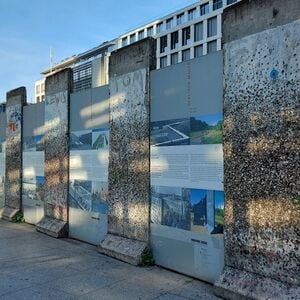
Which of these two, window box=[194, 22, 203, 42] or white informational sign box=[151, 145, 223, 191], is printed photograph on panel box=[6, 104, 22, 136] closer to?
white informational sign box=[151, 145, 223, 191]

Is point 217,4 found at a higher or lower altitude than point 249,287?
higher

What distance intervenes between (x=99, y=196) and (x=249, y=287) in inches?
169

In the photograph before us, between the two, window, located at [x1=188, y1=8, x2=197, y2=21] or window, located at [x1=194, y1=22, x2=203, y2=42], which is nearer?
window, located at [x1=194, y1=22, x2=203, y2=42]

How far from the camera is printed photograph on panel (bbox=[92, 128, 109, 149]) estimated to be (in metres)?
8.59

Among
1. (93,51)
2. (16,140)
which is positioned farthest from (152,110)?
(93,51)

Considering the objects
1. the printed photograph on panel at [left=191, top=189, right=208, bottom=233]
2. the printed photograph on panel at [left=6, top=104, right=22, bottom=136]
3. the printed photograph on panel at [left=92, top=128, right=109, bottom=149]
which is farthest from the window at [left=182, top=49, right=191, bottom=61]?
the printed photograph on panel at [left=191, top=189, right=208, bottom=233]

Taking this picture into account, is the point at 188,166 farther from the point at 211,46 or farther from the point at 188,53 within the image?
the point at 188,53

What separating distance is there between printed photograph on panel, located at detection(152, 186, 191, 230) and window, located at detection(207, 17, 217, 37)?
51.4 metres

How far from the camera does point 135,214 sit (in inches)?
299

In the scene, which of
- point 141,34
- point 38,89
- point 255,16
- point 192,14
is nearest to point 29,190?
point 255,16

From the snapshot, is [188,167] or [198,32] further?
[198,32]

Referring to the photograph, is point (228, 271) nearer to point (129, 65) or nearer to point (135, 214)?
point (135, 214)

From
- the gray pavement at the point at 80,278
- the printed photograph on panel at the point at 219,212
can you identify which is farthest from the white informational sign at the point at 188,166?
the gray pavement at the point at 80,278

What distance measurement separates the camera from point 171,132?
6.92m
